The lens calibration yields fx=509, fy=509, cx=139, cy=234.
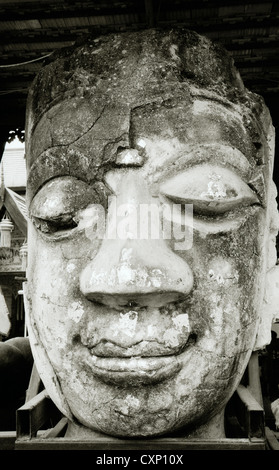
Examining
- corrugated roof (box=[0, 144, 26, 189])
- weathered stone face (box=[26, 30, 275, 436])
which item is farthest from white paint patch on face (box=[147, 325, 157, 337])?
corrugated roof (box=[0, 144, 26, 189])

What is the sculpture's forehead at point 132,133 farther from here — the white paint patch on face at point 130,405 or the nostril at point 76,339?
the white paint patch on face at point 130,405

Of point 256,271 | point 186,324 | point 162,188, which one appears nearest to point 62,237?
point 162,188

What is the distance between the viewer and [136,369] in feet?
6.66

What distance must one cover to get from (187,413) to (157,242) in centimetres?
72

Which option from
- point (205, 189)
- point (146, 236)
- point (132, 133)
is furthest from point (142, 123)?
point (146, 236)

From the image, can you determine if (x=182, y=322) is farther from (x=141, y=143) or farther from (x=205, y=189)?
(x=141, y=143)

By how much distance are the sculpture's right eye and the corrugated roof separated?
6011mm

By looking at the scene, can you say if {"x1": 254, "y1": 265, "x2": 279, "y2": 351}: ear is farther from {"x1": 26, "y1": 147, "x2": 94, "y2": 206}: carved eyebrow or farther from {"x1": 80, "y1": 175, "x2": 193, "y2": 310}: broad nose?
{"x1": 26, "y1": 147, "x2": 94, "y2": 206}: carved eyebrow

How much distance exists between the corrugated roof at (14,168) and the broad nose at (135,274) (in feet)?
20.7

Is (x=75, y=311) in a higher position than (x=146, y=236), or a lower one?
lower

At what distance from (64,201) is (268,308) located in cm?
117

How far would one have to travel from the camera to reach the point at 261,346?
8.32 ft

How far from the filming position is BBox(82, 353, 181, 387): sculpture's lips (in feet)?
6.66

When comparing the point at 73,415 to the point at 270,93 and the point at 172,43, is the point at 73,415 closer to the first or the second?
the point at 172,43
